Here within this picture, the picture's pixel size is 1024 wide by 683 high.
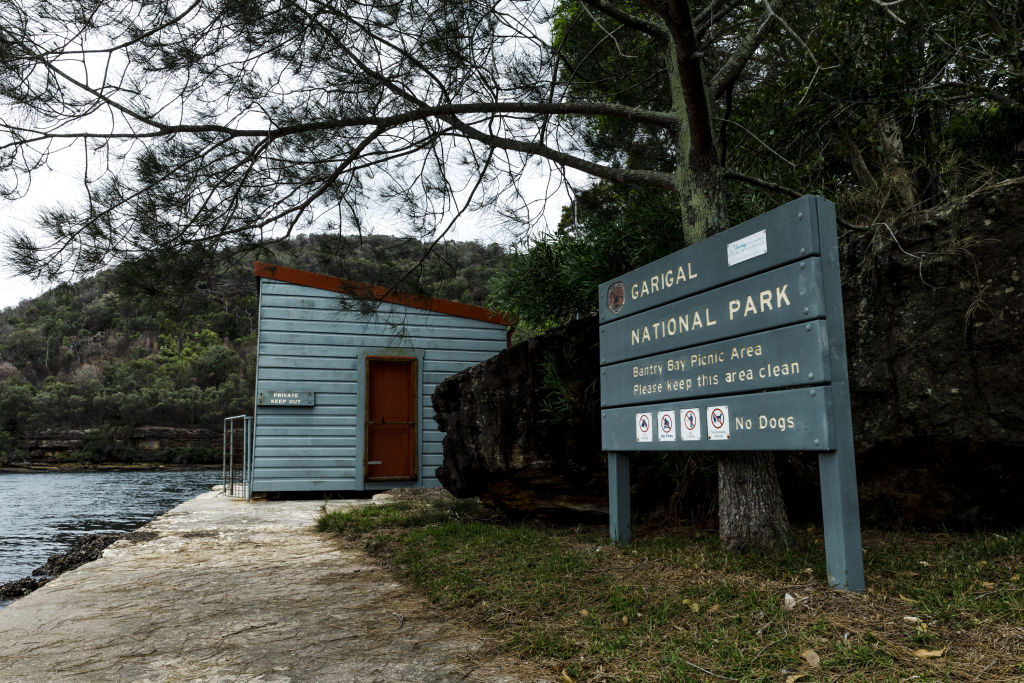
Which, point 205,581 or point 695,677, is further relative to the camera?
point 205,581

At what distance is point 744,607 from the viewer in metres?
2.50

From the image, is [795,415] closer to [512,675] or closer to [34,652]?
[512,675]

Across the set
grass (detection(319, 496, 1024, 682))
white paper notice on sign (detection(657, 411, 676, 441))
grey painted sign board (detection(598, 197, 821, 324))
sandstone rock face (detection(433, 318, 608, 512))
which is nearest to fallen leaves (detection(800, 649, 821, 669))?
grass (detection(319, 496, 1024, 682))

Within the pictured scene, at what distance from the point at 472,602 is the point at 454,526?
77.4 inches

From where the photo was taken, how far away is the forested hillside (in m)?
4.91

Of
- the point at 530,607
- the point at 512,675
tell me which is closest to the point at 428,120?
the point at 530,607

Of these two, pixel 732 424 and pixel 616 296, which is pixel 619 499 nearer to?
pixel 732 424

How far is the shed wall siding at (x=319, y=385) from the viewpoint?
9.37 meters

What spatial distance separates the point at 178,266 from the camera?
183 inches

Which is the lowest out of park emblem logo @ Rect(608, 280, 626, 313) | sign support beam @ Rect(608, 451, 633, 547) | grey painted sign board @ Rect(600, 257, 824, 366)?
sign support beam @ Rect(608, 451, 633, 547)

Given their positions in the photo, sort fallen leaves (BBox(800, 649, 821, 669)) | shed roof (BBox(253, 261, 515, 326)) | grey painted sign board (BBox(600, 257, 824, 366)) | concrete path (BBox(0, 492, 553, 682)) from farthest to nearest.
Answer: shed roof (BBox(253, 261, 515, 326)) < grey painted sign board (BBox(600, 257, 824, 366)) < concrete path (BBox(0, 492, 553, 682)) < fallen leaves (BBox(800, 649, 821, 669))

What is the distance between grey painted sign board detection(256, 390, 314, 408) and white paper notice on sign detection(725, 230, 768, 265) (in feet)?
25.0

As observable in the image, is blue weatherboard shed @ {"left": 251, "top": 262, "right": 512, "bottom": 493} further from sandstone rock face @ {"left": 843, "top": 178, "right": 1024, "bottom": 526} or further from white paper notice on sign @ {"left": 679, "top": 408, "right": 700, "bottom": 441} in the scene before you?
sandstone rock face @ {"left": 843, "top": 178, "right": 1024, "bottom": 526}

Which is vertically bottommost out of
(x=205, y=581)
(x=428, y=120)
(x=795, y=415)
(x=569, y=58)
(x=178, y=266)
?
(x=205, y=581)
